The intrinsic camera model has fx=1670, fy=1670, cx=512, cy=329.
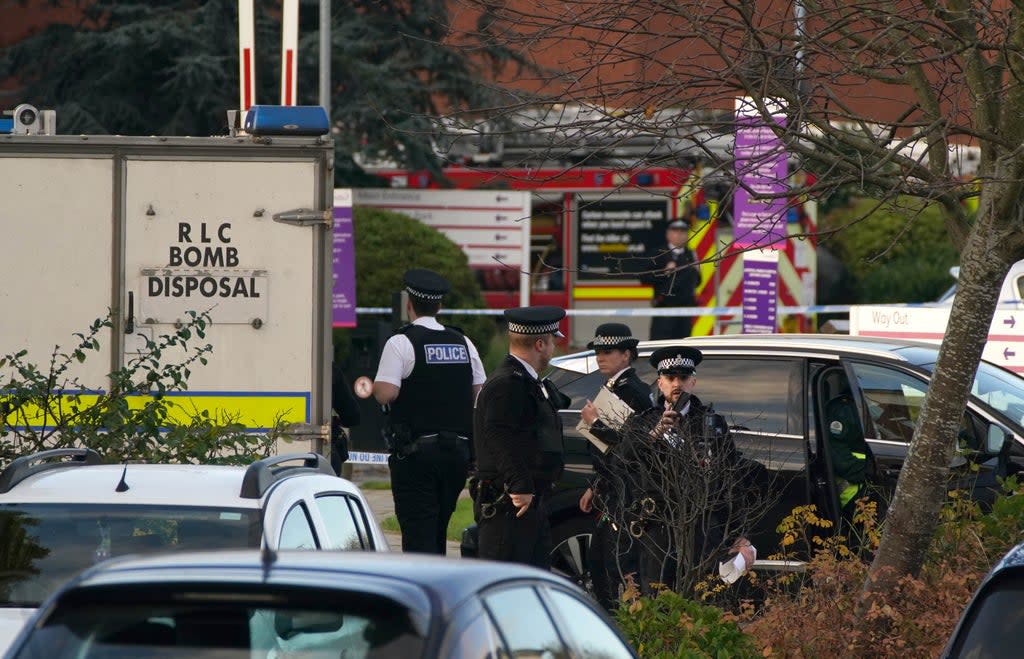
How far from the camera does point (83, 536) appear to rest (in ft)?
19.4

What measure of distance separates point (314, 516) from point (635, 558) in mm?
3112

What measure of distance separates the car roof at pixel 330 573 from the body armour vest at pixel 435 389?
5.24m

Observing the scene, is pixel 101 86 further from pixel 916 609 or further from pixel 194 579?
pixel 194 579

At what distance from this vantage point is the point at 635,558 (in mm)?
8797

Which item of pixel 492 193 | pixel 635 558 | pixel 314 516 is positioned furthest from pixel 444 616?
pixel 492 193

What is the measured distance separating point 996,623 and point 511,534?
386cm

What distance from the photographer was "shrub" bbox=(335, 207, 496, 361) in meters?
20.8

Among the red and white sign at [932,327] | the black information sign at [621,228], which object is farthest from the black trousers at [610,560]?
the black information sign at [621,228]

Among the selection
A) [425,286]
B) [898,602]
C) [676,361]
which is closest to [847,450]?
[676,361]

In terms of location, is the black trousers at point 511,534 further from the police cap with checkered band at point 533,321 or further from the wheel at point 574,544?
the wheel at point 574,544

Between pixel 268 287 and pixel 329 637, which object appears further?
pixel 268 287

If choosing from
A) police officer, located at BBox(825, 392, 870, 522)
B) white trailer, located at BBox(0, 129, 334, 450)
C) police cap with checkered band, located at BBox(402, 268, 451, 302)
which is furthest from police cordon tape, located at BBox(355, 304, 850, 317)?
white trailer, located at BBox(0, 129, 334, 450)

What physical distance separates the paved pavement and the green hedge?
1051 centimetres

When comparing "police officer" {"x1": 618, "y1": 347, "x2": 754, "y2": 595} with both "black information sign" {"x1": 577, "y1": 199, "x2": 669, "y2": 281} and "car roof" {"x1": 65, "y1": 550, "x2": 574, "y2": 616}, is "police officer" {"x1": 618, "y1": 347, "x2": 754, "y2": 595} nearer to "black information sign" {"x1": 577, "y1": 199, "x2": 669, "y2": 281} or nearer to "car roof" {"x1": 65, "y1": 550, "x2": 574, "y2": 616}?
"car roof" {"x1": 65, "y1": 550, "x2": 574, "y2": 616}
